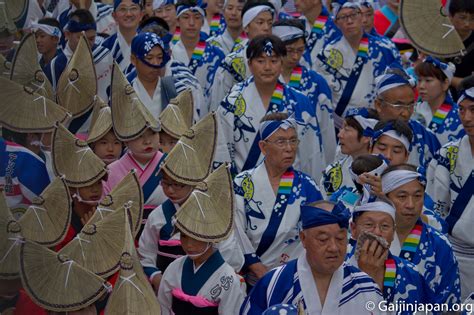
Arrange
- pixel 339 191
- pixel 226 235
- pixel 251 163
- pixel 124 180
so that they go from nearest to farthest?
pixel 226 235 < pixel 124 180 < pixel 339 191 < pixel 251 163

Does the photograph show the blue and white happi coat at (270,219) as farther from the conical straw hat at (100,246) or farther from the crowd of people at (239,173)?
the conical straw hat at (100,246)

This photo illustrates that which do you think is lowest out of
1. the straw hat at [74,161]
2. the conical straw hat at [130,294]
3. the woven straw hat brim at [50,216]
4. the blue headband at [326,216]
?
the straw hat at [74,161]

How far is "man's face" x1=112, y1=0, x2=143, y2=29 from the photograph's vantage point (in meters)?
9.30

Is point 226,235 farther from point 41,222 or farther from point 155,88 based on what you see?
point 155,88

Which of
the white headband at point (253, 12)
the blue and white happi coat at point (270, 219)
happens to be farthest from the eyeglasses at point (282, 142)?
the white headband at point (253, 12)

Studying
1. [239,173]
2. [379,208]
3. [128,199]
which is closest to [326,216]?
[379,208]

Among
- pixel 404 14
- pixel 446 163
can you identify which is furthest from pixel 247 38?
pixel 446 163

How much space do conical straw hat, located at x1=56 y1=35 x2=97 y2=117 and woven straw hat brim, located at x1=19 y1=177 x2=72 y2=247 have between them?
1.71 m

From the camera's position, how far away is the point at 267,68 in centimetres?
766

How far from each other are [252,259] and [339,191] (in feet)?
2.33

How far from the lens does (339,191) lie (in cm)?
669

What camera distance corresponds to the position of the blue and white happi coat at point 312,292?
500cm

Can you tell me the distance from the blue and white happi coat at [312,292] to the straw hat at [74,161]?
167cm

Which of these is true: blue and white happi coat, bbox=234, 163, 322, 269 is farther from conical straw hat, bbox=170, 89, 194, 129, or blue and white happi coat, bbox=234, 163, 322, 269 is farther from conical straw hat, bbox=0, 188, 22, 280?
conical straw hat, bbox=0, 188, 22, 280
